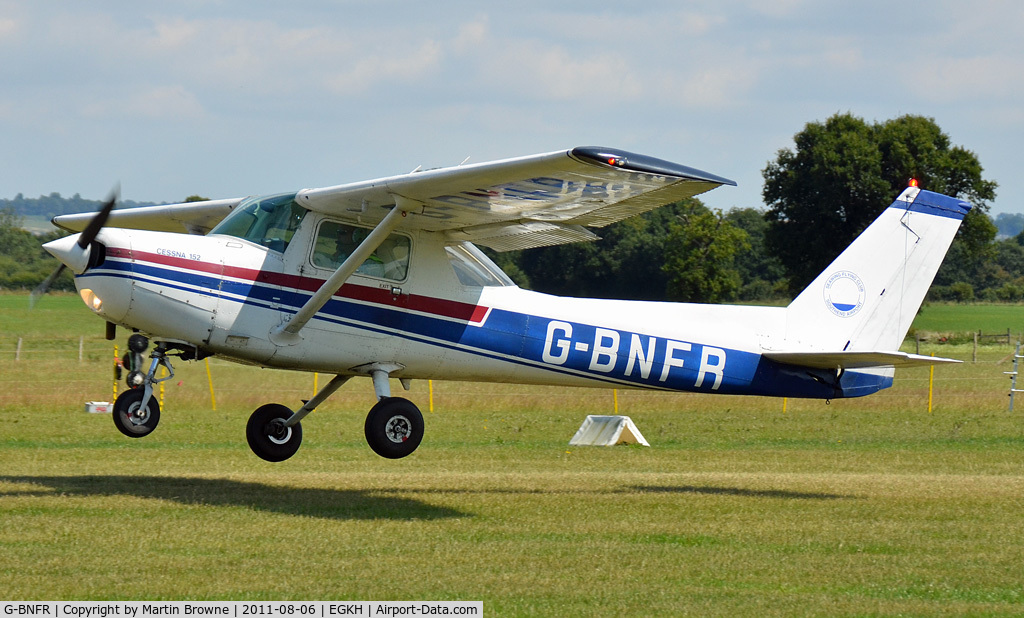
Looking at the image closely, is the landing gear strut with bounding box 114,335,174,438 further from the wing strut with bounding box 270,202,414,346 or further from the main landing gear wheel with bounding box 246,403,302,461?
the main landing gear wheel with bounding box 246,403,302,461

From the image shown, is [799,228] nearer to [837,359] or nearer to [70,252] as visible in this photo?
[837,359]

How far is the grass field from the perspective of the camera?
26.1ft

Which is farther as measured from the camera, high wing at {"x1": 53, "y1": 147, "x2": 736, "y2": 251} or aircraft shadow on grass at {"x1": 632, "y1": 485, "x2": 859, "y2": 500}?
aircraft shadow on grass at {"x1": 632, "y1": 485, "x2": 859, "y2": 500}

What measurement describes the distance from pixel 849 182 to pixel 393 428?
174 ft

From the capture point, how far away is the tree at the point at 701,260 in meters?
64.8

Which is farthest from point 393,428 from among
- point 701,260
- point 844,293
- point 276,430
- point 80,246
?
point 701,260

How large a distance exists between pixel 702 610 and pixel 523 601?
3.80 ft

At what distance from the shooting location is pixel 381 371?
39.4ft

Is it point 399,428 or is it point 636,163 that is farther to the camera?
point 399,428

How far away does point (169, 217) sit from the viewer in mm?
14367

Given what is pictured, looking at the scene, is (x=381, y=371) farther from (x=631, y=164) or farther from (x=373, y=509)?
(x=631, y=164)

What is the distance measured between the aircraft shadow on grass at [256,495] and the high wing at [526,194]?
2.86 metres

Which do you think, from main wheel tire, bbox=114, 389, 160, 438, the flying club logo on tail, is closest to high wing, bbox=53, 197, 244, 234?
main wheel tire, bbox=114, 389, 160, 438

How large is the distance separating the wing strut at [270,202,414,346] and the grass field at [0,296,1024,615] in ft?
5.58
